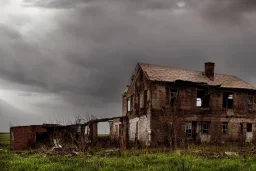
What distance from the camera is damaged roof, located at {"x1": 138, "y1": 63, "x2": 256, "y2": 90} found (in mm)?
31016

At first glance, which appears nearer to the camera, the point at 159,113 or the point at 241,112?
the point at 159,113

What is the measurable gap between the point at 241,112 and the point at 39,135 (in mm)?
19569

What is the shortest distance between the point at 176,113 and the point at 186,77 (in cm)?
403

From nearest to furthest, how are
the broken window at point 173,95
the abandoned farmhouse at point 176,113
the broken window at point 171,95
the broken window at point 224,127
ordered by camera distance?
the abandoned farmhouse at point 176,113
the broken window at point 171,95
the broken window at point 173,95
the broken window at point 224,127

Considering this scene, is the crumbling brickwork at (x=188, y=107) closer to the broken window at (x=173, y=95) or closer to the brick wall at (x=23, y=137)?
the broken window at (x=173, y=95)

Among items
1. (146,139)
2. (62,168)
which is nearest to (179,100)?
(146,139)

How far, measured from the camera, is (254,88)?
3519cm

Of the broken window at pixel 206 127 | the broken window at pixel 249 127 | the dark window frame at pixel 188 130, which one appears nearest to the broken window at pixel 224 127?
the broken window at pixel 206 127

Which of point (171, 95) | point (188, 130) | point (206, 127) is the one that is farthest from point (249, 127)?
point (171, 95)

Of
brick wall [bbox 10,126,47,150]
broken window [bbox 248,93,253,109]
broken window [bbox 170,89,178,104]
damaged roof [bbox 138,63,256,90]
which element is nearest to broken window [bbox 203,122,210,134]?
damaged roof [bbox 138,63,256,90]

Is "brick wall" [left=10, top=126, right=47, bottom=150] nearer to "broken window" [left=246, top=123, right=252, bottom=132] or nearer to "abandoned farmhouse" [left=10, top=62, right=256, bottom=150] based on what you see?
"abandoned farmhouse" [left=10, top=62, right=256, bottom=150]

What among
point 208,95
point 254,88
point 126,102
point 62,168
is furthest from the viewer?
point 126,102

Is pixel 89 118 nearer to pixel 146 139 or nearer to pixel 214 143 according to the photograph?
pixel 146 139

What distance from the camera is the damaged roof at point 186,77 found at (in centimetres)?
3102
